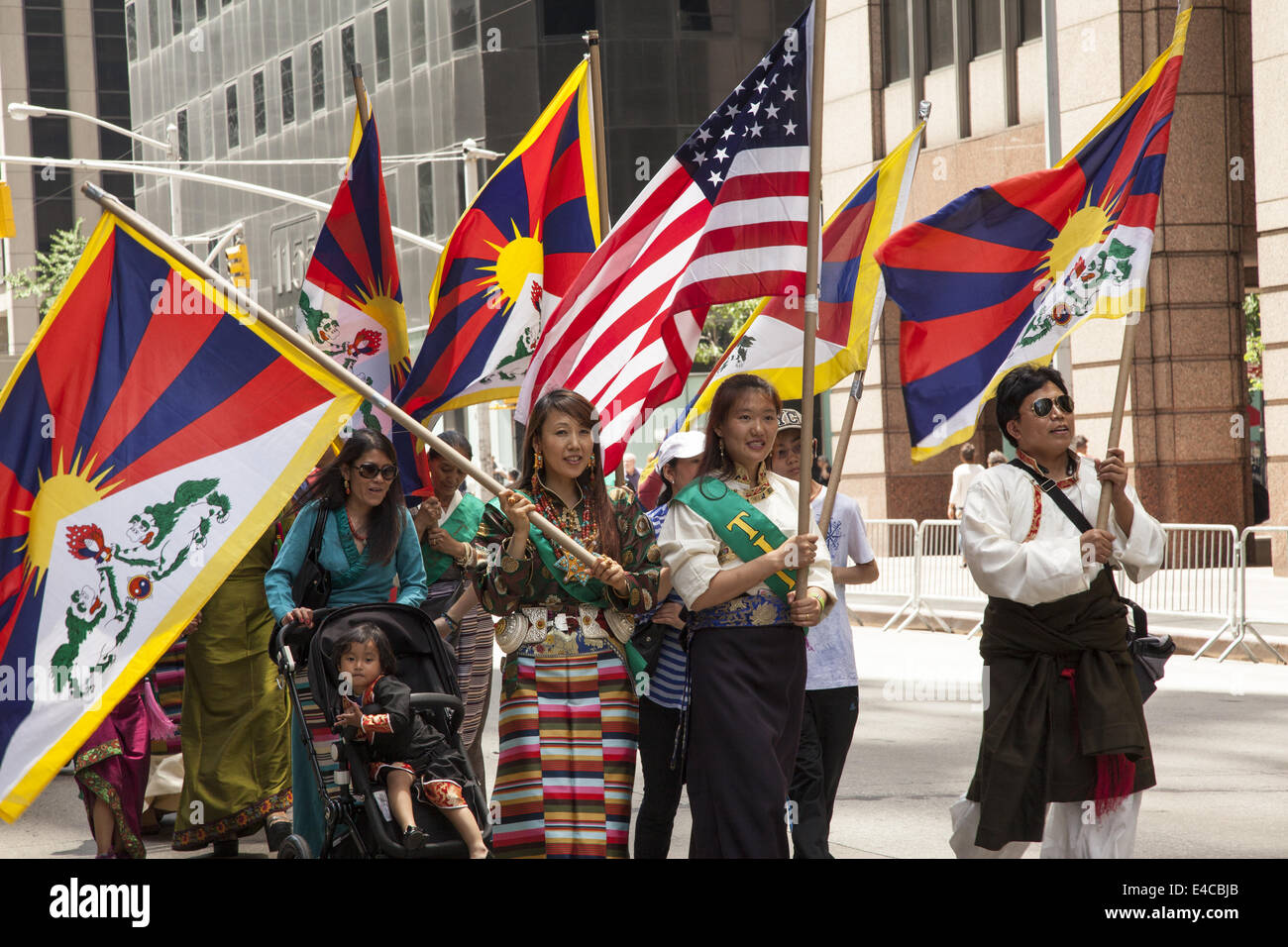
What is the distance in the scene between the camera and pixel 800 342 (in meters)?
7.18

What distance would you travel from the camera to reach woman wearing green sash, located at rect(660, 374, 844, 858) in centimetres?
545

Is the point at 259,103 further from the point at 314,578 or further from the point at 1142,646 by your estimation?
the point at 1142,646

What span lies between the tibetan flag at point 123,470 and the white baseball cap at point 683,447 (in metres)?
1.37

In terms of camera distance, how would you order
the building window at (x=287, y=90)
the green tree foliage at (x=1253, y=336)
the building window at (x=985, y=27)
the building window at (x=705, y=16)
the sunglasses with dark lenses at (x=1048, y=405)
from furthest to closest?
the building window at (x=287, y=90), the building window at (x=705, y=16), the green tree foliage at (x=1253, y=336), the building window at (x=985, y=27), the sunglasses with dark lenses at (x=1048, y=405)

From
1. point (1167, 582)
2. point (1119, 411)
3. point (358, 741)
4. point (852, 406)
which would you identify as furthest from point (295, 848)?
point (1167, 582)

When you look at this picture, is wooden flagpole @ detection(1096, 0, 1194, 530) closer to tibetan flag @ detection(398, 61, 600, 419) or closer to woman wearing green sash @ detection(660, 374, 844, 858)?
woman wearing green sash @ detection(660, 374, 844, 858)

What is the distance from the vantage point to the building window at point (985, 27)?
23.3 meters

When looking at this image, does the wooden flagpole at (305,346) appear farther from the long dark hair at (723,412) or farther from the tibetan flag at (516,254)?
the tibetan flag at (516,254)

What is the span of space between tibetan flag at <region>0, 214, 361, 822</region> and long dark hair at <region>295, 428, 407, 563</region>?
1475 millimetres

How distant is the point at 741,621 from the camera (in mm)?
5543

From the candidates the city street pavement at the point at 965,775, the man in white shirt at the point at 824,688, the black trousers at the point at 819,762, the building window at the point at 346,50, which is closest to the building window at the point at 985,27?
the city street pavement at the point at 965,775

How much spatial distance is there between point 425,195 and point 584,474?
1279 inches

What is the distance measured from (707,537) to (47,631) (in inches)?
86.2

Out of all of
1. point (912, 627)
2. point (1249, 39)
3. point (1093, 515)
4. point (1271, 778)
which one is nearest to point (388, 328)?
point (1093, 515)
